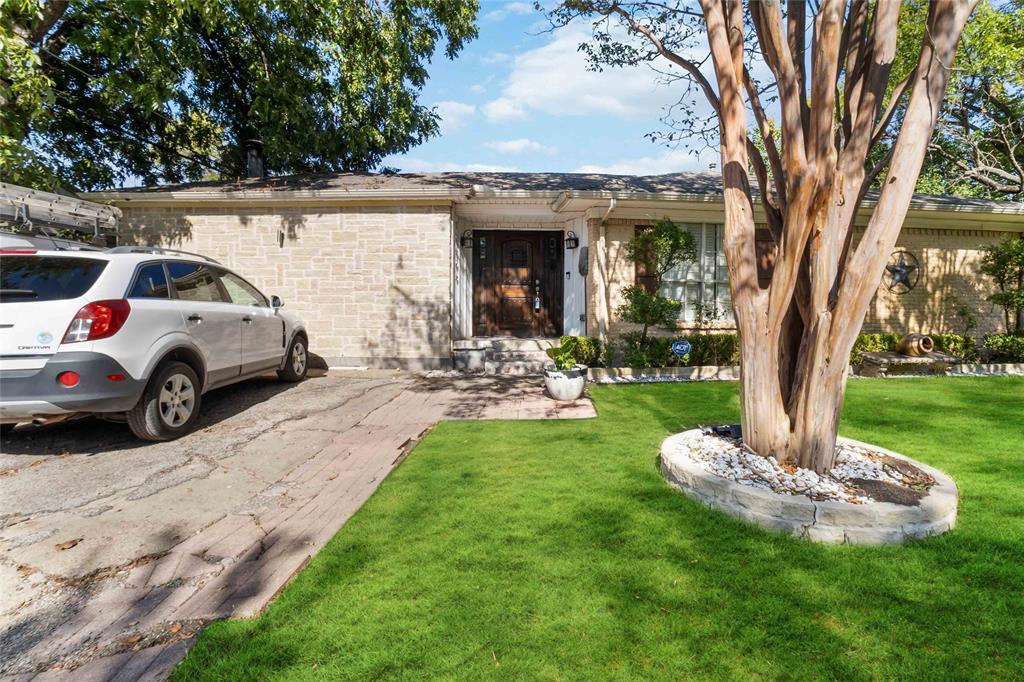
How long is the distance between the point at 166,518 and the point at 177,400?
1.97m

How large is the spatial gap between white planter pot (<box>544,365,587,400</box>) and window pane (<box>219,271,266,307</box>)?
13.3 ft

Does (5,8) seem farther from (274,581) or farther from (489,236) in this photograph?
(274,581)

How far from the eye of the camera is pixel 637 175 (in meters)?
12.3

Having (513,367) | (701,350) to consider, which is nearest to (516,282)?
(513,367)

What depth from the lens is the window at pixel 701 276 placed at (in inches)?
369

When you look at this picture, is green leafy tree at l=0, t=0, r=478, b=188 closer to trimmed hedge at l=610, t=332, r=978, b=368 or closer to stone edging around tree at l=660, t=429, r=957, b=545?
trimmed hedge at l=610, t=332, r=978, b=368

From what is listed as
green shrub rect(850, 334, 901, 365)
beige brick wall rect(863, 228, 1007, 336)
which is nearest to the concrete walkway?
green shrub rect(850, 334, 901, 365)

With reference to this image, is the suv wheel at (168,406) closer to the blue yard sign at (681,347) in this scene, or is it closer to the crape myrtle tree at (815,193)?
the crape myrtle tree at (815,193)

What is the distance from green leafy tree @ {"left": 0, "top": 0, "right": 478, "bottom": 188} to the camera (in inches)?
326

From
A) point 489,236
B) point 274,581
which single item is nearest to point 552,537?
point 274,581

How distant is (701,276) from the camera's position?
9.44 m

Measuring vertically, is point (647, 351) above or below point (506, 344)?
below

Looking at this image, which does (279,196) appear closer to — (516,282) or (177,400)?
(516,282)

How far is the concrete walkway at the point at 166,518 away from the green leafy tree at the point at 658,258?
9.01ft
